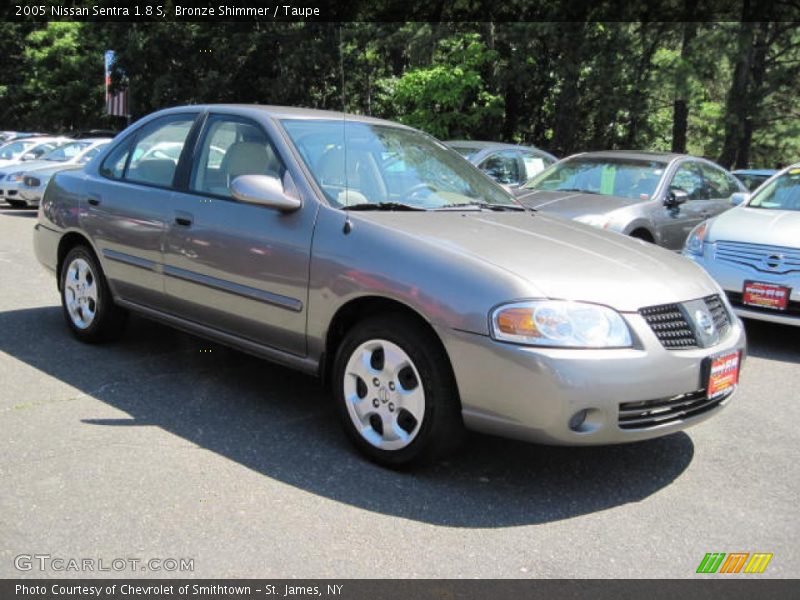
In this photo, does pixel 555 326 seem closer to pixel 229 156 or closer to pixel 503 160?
pixel 229 156

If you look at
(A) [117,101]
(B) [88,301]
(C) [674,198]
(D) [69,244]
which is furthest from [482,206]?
(A) [117,101]

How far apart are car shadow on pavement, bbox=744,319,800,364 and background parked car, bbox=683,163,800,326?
29cm

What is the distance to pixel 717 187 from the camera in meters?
9.62

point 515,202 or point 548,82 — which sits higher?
point 548,82

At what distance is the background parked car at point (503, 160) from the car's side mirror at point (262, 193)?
6352 millimetres

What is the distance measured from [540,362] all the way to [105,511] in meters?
1.86

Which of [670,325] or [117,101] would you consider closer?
[670,325]

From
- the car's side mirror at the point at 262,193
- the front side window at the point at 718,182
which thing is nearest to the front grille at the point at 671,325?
the car's side mirror at the point at 262,193

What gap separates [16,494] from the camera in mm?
3375

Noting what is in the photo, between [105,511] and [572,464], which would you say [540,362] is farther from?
[105,511]

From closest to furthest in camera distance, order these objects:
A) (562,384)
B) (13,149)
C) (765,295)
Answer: (562,384)
(765,295)
(13,149)

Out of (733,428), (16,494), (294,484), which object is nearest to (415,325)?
(294,484)

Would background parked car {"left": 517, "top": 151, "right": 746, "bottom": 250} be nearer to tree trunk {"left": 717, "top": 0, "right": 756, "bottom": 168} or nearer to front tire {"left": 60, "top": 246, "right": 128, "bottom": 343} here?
front tire {"left": 60, "top": 246, "right": 128, "bottom": 343}

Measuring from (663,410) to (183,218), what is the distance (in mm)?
2851
